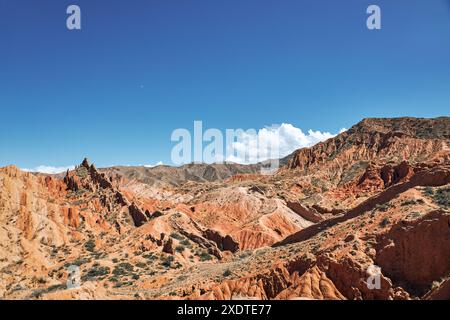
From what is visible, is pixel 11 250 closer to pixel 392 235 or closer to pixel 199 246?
pixel 199 246

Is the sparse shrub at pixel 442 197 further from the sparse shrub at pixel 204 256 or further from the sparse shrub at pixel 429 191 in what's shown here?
the sparse shrub at pixel 204 256

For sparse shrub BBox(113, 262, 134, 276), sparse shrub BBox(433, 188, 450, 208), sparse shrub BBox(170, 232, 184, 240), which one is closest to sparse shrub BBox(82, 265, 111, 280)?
sparse shrub BBox(113, 262, 134, 276)

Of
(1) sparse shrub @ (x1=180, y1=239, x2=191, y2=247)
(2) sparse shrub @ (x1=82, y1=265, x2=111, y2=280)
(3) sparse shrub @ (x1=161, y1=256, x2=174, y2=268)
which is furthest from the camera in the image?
(1) sparse shrub @ (x1=180, y1=239, x2=191, y2=247)

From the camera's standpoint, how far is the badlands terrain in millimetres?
20297

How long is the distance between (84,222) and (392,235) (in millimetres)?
40533

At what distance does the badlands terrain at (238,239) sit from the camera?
20.3 metres

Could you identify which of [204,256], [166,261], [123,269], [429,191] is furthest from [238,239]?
[429,191]

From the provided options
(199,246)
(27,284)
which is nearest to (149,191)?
(199,246)

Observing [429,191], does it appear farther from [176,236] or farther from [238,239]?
[238,239]

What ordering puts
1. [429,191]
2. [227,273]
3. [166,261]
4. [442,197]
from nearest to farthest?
[442,197] → [429,191] → [227,273] → [166,261]

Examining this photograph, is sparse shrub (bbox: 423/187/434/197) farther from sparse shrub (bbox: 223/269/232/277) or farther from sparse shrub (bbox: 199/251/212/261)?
sparse shrub (bbox: 199/251/212/261)

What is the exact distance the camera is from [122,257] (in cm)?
4112

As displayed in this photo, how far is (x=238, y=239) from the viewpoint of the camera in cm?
5506

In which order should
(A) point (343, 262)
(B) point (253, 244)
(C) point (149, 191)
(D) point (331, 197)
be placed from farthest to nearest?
(C) point (149, 191) < (D) point (331, 197) < (B) point (253, 244) < (A) point (343, 262)
